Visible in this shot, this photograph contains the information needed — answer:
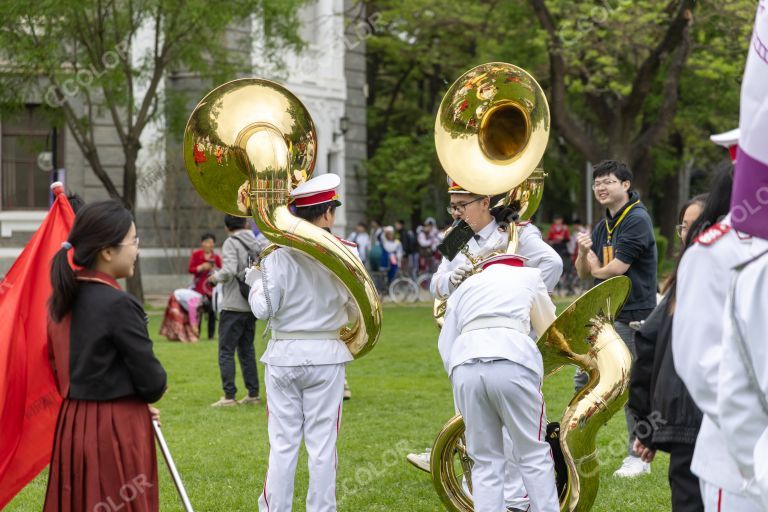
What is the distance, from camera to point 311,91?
2756 centimetres

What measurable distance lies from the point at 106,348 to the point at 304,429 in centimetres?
183

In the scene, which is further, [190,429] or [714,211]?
[190,429]

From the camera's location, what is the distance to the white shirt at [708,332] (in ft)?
9.99

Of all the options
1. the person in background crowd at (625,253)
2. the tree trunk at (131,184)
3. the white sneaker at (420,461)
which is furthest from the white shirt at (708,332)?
the tree trunk at (131,184)

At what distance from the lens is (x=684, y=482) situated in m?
4.02

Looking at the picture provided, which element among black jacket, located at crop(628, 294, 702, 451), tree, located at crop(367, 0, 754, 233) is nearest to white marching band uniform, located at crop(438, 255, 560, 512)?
black jacket, located at crop(628, 294, 702, 451)

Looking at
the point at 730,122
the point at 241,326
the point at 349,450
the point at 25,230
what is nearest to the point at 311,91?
the point at 25,230

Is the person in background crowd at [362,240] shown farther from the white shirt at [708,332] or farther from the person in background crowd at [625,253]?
the white shirt at [708,332]

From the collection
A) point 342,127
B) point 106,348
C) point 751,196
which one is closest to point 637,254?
point 106,348

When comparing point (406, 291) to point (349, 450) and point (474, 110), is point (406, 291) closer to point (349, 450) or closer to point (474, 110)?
point (349, 450)

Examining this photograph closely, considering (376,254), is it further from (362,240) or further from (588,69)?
(588,69)

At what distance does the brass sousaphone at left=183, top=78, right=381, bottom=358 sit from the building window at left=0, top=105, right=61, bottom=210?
18.1m

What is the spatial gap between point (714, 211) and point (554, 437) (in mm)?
2441

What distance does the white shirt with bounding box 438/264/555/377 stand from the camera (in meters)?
5.06
